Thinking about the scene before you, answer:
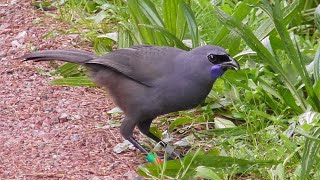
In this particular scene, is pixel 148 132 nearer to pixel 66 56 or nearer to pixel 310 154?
pixel 66 56

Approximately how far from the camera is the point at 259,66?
5.33 m

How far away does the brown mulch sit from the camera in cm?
443

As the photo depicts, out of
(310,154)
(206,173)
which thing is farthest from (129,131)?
(310,154)

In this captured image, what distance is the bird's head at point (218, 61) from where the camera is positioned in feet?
14.4

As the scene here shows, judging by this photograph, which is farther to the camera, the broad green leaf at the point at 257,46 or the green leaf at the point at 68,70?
the green leaf at the point at 68,70

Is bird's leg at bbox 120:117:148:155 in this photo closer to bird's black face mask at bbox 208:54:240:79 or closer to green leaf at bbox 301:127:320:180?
bird's black face mask at bbox 208:54:240:79

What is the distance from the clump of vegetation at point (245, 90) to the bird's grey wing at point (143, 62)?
39cm

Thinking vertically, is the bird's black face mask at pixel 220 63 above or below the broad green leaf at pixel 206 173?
above

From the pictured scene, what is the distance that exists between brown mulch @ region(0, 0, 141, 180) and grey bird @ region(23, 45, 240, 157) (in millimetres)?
255

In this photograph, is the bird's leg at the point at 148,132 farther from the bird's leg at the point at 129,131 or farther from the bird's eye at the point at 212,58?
the bird's eye at the point at 212,58

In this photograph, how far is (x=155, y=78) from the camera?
4492 millimetres

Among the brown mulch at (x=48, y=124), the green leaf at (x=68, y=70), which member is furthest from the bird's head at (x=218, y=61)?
the green leaf at (x=68, y=70)

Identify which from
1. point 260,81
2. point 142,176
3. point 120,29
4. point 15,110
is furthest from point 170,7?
point 142,176

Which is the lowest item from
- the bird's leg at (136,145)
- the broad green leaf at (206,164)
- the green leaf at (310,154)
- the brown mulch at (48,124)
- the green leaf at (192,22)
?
the brown mulch at (48,124)
